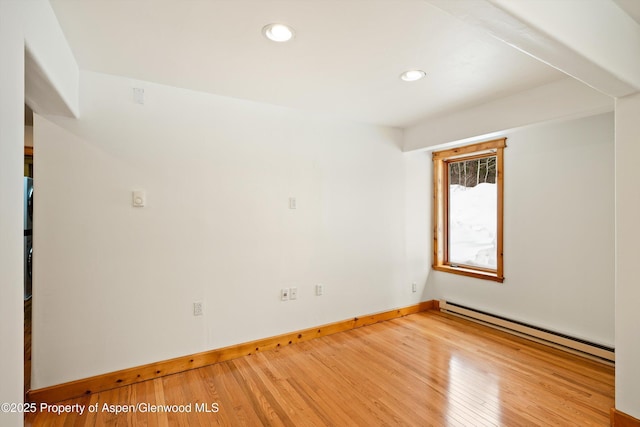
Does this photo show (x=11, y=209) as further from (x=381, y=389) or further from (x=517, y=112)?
(x=517, y=112)

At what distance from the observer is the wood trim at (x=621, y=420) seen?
74.9 inches

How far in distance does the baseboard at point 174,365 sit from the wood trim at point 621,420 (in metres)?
2.21

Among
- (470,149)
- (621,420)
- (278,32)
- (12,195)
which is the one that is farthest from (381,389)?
(470,149)

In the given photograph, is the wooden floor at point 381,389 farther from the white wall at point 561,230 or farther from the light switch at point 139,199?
the light switch at point 139,199

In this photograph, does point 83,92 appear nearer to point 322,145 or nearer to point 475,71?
point 322,145

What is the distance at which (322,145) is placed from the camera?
351cm

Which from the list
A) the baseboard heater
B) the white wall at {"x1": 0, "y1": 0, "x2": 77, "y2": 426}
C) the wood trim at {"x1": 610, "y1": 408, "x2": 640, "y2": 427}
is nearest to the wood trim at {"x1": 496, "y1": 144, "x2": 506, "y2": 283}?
the baseboard heater

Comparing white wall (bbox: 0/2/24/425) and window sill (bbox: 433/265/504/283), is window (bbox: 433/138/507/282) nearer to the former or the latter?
window sill (bbox: 433/265/504/283)

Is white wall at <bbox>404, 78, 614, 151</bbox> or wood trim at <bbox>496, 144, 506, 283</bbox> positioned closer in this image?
white wall at <bbox>404, 78, 614, 151</bbox>

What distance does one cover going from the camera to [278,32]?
189cm

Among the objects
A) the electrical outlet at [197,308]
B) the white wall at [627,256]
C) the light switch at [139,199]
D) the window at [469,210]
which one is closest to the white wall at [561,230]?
the window at [469,210]

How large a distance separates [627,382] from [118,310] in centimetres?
349

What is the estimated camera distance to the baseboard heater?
2.85 meters

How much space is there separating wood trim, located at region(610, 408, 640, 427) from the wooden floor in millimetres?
67
